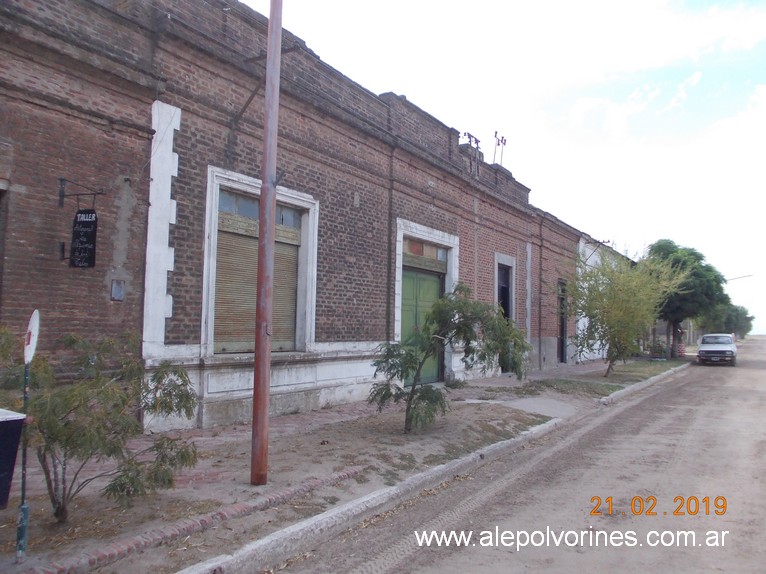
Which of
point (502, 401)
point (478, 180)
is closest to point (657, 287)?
point (478, 180)

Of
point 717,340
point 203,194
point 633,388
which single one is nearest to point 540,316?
point 633,388

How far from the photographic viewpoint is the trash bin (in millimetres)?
3402

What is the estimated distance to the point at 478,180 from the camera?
1642 centimetres

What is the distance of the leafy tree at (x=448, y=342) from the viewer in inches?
307

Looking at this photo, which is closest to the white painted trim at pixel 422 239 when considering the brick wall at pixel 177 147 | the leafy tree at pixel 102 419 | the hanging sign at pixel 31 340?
the brick wall at pixel 177 147

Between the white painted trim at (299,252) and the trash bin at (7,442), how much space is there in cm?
483

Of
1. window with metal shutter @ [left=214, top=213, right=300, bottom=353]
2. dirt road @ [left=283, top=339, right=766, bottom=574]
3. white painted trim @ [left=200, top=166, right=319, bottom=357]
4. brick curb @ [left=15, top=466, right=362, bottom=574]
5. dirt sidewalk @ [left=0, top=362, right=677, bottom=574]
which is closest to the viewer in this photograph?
brick curb @ [left=15, top=466, right=362, bottom=574]

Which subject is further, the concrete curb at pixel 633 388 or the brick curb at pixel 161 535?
the concrete curb at pixel 633 388

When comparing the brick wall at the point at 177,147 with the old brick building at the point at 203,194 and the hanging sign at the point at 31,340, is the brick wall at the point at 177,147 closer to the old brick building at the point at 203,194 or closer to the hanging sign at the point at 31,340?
the old brick building at the point at 203,194

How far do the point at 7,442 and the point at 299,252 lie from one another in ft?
23.6

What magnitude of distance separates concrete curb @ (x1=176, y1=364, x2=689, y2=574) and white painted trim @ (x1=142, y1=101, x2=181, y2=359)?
3827 millimetres

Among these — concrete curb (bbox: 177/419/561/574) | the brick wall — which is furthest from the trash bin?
the brick wall

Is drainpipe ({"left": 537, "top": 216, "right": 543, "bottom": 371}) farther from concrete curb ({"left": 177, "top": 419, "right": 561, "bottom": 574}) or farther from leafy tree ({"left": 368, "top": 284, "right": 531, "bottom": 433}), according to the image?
concrete curb ({"left": 177, "top": 419, "right": 561, "bottom": 574})

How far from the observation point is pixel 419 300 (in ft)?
46.3
